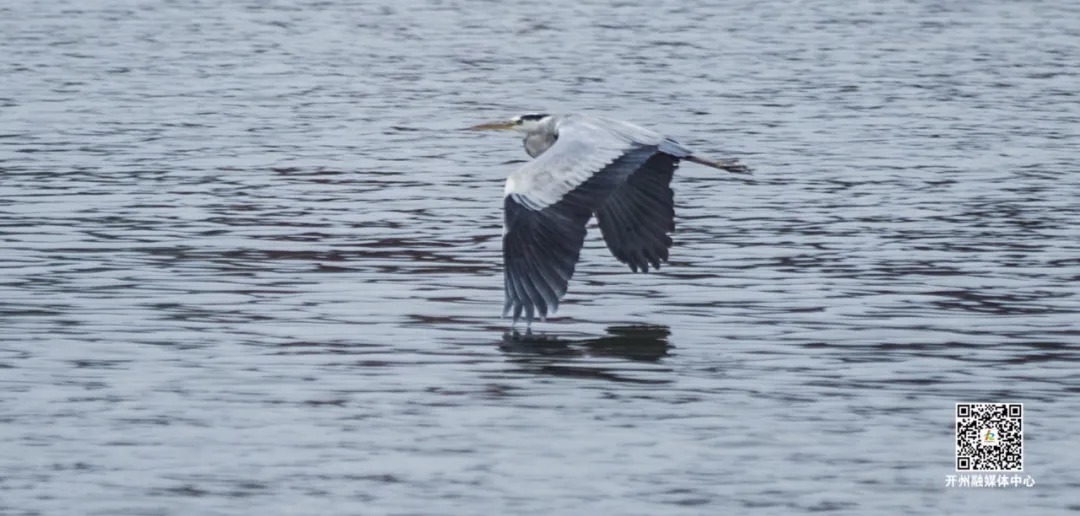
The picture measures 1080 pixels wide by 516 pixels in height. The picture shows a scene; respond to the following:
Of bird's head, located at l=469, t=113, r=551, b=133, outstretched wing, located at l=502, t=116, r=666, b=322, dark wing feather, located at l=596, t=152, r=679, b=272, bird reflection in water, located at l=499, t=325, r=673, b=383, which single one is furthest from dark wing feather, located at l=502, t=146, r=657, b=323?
bird's head, located at l=469, t=113, r=551, b=133

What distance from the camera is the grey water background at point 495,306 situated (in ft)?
29.9

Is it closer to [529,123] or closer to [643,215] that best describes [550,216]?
A: [643,215]

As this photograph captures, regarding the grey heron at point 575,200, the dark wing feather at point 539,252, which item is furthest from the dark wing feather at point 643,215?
the dark wing feather at point 539,252

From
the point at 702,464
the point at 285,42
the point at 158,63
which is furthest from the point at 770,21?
the point at 702,464

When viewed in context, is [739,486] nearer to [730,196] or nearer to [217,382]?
[217,382]

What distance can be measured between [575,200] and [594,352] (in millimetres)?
800

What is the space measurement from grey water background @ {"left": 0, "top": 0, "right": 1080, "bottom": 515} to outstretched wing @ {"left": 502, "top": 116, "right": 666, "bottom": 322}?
315mm

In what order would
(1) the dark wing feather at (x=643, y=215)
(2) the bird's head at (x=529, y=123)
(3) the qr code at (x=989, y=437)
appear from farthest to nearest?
(2) the bird's head at (x=529, y=123), (1) the dark wing feather at (x=643, y=215), (3) the qr code at (x=989, y=437)

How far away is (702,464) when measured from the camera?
9.21 metres

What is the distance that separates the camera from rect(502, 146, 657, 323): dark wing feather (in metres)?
11.4

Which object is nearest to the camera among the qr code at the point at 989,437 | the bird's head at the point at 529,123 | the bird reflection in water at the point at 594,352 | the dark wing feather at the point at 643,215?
the qr code at the point at 989,437

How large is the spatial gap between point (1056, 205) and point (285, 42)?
17208mm

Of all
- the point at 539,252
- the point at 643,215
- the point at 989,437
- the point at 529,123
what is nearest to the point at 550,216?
the point at 539,252

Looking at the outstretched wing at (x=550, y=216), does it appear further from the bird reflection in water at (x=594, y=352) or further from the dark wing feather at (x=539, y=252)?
the bird reflection in water at (x=594, y=352)
